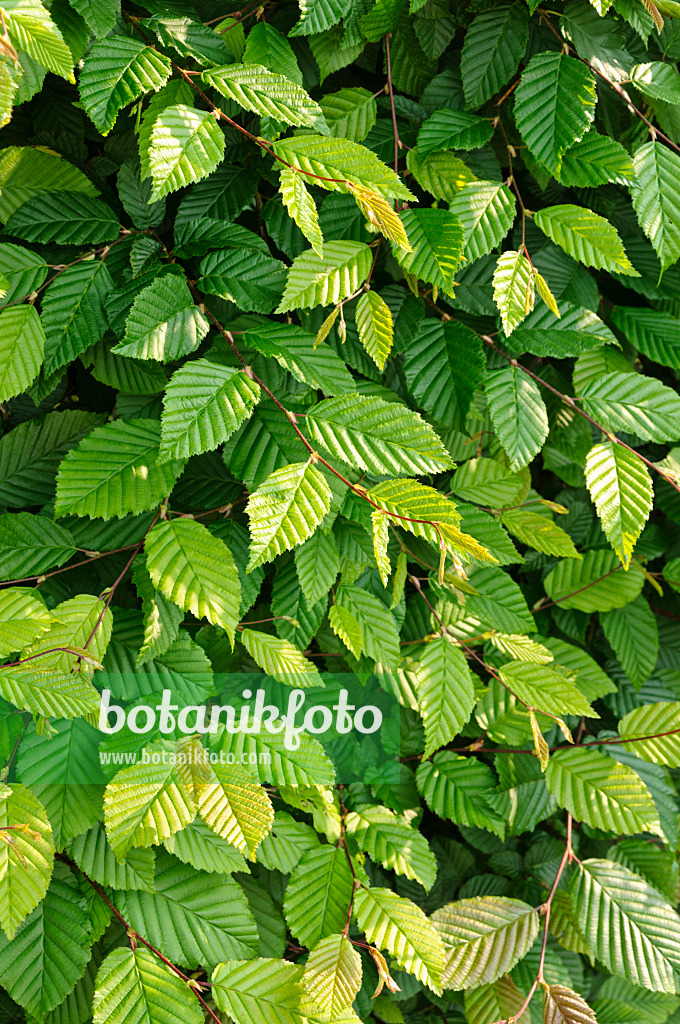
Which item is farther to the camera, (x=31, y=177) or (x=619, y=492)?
(x=619, y=492)

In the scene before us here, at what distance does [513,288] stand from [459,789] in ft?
2.57

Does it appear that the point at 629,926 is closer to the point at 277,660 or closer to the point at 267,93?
the point at 277,660

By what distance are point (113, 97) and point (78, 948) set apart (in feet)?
3.29

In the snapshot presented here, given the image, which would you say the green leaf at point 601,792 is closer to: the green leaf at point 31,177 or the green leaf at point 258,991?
the green leaf at point 258,991

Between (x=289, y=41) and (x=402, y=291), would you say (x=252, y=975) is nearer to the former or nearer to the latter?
(x=402, y=291)

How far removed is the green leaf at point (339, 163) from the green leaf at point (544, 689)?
70 cm

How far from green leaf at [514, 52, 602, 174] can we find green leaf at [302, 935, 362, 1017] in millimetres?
1093

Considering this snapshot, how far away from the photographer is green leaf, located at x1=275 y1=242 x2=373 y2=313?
915mm

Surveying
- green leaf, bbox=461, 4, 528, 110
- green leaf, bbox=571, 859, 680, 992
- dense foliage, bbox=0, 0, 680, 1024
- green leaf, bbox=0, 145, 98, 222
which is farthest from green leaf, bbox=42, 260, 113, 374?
green leaf, bbox=571, 859, 680, 992

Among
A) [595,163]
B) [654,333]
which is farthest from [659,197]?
[654,333]

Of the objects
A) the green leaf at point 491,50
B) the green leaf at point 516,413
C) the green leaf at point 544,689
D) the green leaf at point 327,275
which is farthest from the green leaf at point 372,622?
the green leaf at point 491,50

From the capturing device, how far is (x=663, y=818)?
1288mm

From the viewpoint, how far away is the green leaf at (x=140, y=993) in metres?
0.80

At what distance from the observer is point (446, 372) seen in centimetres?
106
